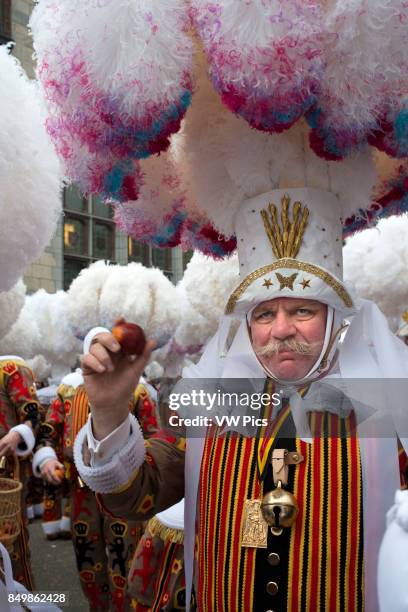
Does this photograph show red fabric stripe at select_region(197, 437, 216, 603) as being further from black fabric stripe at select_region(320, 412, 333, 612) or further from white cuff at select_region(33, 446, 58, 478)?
white cuff at select_region(33, 446, 58, 478)

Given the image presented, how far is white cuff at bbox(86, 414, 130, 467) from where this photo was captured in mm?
1601

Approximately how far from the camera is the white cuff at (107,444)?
5.25 feet

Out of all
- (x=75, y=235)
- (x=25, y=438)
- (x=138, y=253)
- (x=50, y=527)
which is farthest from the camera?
(x=138, y=253)

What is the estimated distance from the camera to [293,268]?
1813mm

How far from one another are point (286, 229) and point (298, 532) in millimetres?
875

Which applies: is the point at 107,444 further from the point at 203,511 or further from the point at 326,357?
the point at 326,357

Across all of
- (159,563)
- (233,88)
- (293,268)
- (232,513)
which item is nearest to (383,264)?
(159,563)

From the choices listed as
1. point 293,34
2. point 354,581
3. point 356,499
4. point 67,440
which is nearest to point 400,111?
point 293,34

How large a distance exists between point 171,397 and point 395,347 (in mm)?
688

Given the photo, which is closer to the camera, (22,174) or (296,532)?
(296,532)

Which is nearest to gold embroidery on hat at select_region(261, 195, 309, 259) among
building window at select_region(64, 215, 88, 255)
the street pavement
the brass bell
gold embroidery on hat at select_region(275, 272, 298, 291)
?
gold embroidery on hat at select_region(275, 272, 298, 291)

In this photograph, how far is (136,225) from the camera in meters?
2.47

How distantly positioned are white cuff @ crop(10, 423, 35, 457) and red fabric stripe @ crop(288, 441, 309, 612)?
2.10 meters

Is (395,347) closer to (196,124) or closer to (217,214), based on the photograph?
(217,214)
